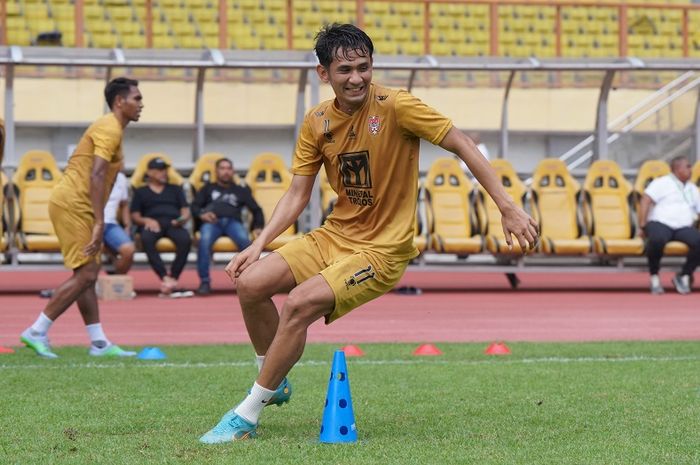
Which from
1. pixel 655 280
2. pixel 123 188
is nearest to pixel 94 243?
pixel 123 188

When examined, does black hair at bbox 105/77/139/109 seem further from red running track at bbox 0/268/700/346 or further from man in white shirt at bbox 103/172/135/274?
man in white shirt at bbox 103/172/135/274

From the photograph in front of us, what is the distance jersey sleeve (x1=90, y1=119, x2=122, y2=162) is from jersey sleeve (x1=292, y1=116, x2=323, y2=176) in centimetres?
378

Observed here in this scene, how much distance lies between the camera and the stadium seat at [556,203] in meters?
19.0

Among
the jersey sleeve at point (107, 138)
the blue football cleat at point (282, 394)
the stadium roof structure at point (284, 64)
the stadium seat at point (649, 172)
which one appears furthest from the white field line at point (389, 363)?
the stadium seat at point (649, 172)

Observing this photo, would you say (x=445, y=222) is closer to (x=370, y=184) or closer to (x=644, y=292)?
(x=644, y=292)

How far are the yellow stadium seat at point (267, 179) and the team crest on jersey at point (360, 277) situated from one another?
40.3 feet

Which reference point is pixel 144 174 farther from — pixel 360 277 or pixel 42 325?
pixel 360 277

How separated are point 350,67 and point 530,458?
6.55 ft

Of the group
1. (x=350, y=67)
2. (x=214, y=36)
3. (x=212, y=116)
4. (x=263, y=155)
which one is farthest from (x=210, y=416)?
(x=214, y=36)

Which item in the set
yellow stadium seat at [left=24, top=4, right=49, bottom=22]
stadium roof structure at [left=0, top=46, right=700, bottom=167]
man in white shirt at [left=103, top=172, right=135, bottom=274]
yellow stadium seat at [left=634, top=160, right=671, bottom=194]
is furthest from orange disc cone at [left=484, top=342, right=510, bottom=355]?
yellow stadium seat at [left=24, top=4, right=49, bottom=22]

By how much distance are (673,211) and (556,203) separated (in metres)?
1.74

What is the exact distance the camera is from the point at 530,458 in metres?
5.48

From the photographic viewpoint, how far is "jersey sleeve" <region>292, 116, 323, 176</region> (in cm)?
647

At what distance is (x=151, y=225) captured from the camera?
17078mm
